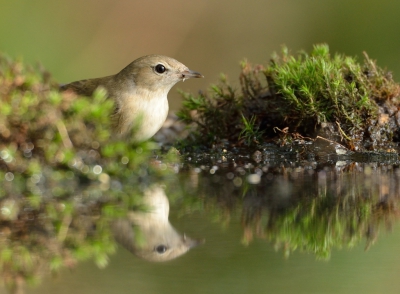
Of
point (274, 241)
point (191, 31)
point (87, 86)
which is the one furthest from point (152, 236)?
point (191, 31)

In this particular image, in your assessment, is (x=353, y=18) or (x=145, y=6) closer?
(x=353, y=18)

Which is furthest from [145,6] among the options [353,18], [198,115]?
[198,115]

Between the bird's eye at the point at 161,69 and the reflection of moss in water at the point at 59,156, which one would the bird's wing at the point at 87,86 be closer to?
the bird's eye at the point at 161,69

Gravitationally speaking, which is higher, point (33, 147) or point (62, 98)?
point (62, 98)

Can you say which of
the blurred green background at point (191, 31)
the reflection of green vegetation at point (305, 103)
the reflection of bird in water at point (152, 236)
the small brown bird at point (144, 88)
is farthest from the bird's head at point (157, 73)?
the blurred green background at point (191, 31)

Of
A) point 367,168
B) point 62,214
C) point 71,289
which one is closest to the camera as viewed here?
point 71,289

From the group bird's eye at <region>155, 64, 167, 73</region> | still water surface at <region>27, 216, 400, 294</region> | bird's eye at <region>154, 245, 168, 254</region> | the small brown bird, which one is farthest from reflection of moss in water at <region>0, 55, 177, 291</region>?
bird's eye at <region>155, 64, 167, 73</region>

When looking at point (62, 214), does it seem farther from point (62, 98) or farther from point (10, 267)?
point (62, 98)
